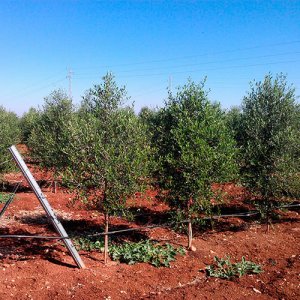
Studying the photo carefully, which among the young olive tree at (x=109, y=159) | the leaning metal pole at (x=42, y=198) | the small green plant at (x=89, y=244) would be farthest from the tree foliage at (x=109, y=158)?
the small green plant at (x=89, y=244)

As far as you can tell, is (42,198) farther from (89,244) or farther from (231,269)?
(231,269)

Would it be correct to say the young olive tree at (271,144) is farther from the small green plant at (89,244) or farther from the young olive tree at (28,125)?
the young olive tree at (28,125)

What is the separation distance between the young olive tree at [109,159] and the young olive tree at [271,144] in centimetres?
778

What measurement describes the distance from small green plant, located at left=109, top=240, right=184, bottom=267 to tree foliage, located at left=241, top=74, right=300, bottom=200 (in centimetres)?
679

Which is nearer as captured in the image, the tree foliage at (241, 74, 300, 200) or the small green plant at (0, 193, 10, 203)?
the tree foliage at (241, 74, 300, 200)

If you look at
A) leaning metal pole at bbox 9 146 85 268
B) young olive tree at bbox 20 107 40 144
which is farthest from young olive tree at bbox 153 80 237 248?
young olive tree at bbox 20 107 40 144

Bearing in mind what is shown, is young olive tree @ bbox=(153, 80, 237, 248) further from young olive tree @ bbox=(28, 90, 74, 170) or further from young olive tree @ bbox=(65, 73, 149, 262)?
young olive tree @ bbox=(28, 90, 74, 170)

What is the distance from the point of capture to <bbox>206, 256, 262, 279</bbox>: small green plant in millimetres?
12738

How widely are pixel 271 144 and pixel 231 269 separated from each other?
8228mm

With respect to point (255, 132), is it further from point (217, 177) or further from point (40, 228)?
point (40, 228)

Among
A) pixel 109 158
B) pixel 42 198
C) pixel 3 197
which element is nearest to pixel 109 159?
pixel 109 158

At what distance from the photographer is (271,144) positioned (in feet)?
58.7

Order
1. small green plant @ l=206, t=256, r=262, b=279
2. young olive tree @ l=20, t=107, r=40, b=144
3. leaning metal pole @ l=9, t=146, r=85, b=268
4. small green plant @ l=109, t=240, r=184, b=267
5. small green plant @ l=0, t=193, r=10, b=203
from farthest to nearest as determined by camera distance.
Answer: young olive tree @ l=20, t=107, r=40, b=144, small green plant @ l=0, t=193, r=10, b=203, small green plant @ l=109, t=240, r=184, b=267, small green plant @ l=206, t=256, r=262, b=279, leaning metal pole @ l=9, t=146, r=85, b=268

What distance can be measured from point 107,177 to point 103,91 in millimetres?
4149
